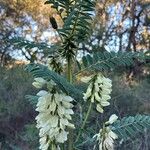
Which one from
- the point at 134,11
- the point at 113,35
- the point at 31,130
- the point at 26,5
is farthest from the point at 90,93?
the point at 134,11

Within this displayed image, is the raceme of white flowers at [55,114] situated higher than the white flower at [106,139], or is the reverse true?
the raceme of white flowers at [55,114]

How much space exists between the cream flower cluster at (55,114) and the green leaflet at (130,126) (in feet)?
0.98

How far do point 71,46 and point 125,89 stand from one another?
9152mm

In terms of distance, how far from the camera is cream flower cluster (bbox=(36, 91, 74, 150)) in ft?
5.82

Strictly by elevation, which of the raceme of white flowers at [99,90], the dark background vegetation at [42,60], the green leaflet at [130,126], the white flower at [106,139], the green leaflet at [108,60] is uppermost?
the dark background vegetation at [42,60]

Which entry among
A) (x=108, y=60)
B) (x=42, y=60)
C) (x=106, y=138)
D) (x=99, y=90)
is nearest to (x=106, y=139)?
(x=106, y=138)

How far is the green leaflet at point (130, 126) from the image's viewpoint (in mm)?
2045

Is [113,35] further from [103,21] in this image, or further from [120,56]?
[120,56]

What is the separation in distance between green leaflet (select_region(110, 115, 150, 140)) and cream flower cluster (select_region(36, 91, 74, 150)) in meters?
0.30

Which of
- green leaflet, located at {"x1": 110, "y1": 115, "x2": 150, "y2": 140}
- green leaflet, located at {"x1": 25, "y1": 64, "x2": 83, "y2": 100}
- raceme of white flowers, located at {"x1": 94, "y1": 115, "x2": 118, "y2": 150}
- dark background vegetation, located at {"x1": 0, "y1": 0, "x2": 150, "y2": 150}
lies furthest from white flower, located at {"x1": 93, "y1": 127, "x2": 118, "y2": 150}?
dark background vegetation, located at {"x1": 0, "y1": 0, "x2": 150, "y2": 150}

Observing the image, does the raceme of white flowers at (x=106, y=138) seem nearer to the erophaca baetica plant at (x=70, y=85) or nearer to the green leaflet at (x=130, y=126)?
the erophaca baetica plant at (x=70, y=85)

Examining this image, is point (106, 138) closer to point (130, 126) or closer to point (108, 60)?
point (130, 126)

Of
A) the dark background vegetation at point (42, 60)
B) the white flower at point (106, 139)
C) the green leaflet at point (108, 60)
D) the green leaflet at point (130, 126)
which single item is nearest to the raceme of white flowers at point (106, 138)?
the white flower at point (106, 139)

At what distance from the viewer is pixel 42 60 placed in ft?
20.4
